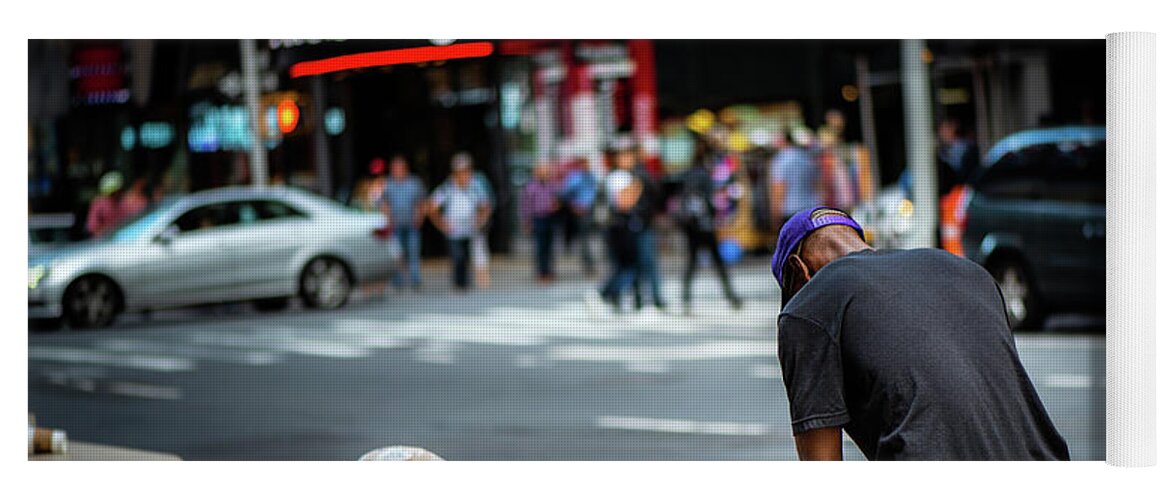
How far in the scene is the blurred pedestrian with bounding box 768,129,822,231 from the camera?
10422mm

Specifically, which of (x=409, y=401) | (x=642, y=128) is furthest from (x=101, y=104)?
(x=642, y=128)

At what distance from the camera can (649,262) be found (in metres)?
11.2

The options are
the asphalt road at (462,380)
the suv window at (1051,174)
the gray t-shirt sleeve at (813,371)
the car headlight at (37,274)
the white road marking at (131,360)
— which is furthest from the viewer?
the white road marking at (131,360)

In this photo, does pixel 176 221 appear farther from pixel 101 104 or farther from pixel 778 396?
pixel 778 396

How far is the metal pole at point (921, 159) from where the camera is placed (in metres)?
9.84

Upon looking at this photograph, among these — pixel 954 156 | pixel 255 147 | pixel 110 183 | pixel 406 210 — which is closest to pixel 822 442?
pixel 954 156

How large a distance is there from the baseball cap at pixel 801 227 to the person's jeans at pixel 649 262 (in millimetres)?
7294

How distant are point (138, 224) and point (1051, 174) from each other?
519 cm

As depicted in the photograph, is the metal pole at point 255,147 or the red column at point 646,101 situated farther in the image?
the metal pole at point 255,147

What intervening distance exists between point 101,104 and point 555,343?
2980mm

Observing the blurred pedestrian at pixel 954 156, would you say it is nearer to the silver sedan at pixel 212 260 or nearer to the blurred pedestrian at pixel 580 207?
→ the blurred pedestrian at pixel 580 207

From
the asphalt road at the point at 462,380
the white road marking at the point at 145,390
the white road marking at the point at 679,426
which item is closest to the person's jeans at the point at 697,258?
the asphalt road at the point at 462,380

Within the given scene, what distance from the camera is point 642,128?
422 inches

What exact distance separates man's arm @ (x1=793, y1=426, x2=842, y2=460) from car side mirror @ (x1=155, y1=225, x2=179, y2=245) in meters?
6.88
